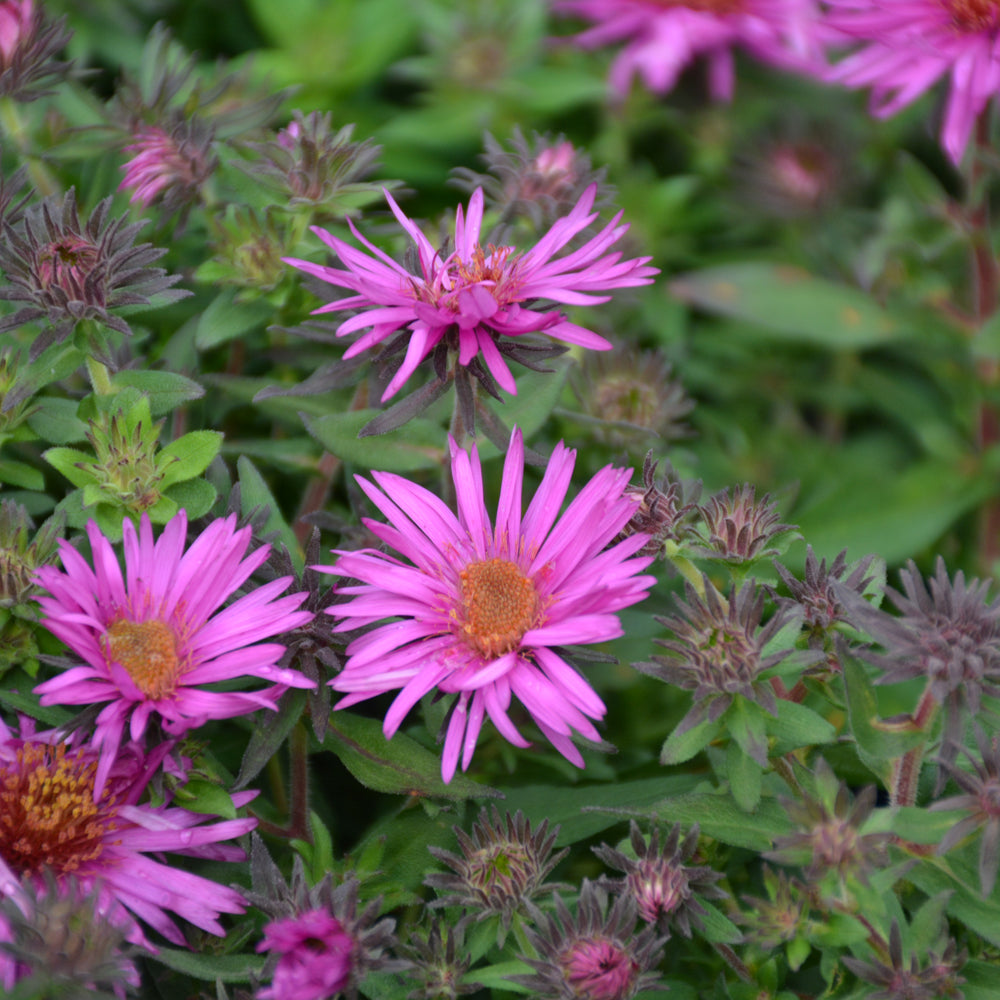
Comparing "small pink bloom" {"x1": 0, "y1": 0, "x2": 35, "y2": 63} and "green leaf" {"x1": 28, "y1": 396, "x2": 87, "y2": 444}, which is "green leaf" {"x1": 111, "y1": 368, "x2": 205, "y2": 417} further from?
"small pink bloom" {"x1": 0, "y1": 0, "x2": 35, "y2": 63}

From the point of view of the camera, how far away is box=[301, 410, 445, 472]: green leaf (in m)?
0.96

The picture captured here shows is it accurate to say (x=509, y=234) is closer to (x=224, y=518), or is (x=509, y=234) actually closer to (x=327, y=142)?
(x=327, y=142)

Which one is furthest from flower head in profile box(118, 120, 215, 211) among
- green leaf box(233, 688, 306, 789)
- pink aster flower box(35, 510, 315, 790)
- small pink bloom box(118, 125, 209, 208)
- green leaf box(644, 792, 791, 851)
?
green leaf box(644, 792, 791, 851)

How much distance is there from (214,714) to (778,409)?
1.12 m

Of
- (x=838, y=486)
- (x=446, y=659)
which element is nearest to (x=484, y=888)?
(x=446, y=659)

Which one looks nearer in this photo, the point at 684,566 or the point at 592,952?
the point at 592,952

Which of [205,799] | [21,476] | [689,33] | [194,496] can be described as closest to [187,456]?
[194,496]

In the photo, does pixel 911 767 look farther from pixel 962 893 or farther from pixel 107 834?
pixel 107 834

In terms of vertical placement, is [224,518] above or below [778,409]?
below

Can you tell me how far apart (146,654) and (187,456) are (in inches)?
7.1

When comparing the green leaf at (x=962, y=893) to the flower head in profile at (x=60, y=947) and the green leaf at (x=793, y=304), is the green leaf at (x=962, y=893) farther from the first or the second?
the green leaf at (x=793, y=304)

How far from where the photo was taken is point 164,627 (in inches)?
32.6

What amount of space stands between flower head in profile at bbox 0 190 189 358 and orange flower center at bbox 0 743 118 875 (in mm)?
324

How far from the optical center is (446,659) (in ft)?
2.74
